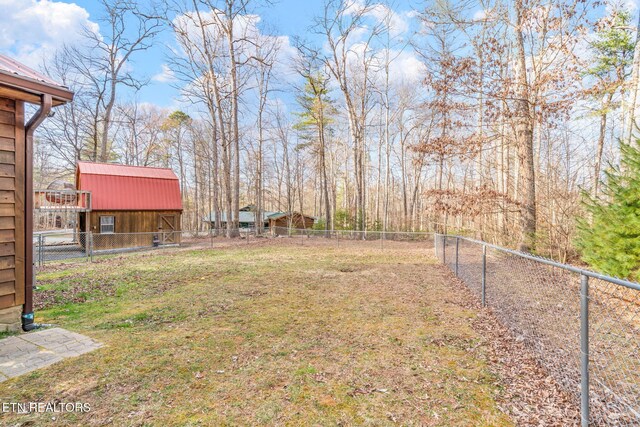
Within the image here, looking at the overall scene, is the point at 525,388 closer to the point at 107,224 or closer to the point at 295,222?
the point at 107,224

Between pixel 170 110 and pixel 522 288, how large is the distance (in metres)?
30.7

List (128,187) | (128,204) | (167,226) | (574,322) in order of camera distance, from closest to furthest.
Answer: (574,322), (128,204), (128,187), (167,226)

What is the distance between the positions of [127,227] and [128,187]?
2.25 m

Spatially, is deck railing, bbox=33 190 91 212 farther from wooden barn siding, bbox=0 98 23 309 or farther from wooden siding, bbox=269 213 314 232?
wooden siding, bbox=269 213 314 232

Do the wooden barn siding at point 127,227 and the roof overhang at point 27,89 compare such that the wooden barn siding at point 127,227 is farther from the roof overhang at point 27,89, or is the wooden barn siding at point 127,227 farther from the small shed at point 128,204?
the roof overhang at point 27,89

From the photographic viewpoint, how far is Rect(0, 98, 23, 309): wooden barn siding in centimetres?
374

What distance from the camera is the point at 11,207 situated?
12.5 ft

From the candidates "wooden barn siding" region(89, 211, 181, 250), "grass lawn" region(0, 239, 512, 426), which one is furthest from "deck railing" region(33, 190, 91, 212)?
"grass lawn" region(0, 239, 512, 426)

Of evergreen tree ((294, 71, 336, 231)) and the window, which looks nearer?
the window

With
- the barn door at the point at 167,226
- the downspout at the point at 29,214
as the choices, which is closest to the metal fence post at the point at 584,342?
the downspout at the point at 29,214

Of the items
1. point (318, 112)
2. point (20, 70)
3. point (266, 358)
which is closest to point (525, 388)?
point (266, 358)

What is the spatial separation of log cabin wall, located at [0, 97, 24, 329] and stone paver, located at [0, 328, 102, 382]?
1.72ft

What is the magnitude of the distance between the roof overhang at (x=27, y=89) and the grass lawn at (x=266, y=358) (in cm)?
310

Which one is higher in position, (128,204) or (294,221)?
(128,204)
